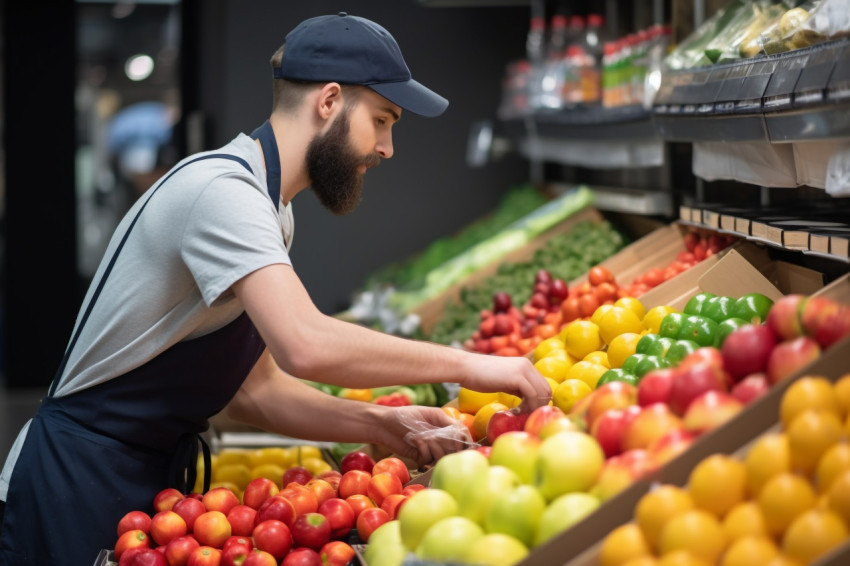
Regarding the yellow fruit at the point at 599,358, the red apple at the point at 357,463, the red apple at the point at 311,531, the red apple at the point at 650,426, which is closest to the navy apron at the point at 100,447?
the red apple at the point at 357,463

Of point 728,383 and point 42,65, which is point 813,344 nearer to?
point 728,383

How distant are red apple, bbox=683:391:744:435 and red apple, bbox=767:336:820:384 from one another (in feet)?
0.26

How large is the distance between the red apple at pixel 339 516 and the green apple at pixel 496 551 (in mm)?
578

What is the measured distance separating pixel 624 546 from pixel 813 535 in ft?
0.84

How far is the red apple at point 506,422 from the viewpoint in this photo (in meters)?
2.25

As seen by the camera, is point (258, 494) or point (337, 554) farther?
point (258, 494)

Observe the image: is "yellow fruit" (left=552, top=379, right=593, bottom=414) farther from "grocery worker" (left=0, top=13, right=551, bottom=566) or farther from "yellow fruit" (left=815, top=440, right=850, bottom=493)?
"yellow fruit" (left=815, top=440, right=850, bottom=493)

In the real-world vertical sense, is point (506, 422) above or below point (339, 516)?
above

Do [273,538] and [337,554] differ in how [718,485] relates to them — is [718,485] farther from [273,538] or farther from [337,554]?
[273,538]

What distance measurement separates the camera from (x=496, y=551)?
62.2 inches

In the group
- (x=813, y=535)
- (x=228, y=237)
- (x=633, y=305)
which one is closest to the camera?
(x=813, y=535)

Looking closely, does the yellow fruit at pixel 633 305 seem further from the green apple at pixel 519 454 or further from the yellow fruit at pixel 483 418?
the green apple at pixel 519 454

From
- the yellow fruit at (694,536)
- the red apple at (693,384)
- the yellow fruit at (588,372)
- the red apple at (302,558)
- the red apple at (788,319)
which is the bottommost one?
the red apple at (302,558)

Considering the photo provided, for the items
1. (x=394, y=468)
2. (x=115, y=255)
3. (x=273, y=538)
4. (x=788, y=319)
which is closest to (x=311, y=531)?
(x=273, y=538)
